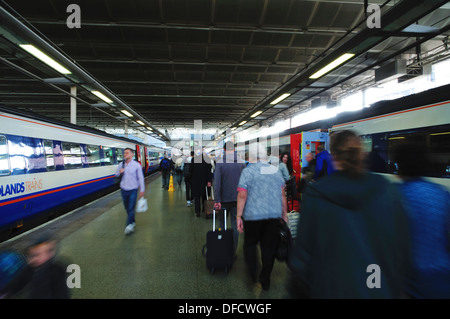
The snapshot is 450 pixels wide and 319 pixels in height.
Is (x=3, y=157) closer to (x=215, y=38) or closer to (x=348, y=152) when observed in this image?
(x=348, y=152)

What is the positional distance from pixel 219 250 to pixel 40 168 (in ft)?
17.5

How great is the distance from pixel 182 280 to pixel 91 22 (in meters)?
7.10

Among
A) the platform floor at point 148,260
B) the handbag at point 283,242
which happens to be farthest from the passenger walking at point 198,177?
the handbag at point 283,242

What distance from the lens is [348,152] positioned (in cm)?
141

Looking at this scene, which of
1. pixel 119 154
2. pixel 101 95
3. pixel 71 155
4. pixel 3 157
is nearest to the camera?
pixel 3 157

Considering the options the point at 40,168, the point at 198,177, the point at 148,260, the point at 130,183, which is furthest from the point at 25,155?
the point at 148,260

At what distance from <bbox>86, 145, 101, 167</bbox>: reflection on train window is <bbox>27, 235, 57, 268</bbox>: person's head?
824 centimetres

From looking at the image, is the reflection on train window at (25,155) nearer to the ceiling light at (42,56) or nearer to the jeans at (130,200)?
the ceiling light at (42,56)

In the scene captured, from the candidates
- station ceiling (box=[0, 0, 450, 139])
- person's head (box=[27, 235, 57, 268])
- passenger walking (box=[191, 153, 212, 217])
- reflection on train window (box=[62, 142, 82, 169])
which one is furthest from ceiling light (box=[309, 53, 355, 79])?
reflection on train window (box=[62, 142, 82, 169])

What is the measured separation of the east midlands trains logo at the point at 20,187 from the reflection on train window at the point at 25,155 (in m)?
0.25

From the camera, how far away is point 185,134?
35.6 meters

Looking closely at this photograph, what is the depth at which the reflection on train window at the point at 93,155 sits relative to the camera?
8.93 metres

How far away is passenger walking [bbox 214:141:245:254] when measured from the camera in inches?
151
